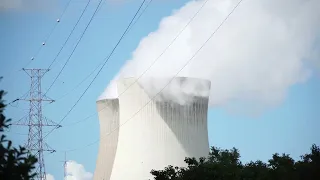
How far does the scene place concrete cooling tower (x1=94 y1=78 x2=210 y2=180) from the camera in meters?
33.1

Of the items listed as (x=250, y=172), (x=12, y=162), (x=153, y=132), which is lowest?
(x=12, y=162)

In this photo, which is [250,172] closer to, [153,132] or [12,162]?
[153,132]

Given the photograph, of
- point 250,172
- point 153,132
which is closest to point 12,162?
point 250,172

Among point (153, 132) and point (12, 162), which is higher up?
point (153, 132)

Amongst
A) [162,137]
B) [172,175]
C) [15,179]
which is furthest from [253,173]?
[15,179]

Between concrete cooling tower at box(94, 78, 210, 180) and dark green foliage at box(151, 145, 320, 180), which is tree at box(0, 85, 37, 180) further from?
concrete cooling tower at box(94, 78, 210, 180)

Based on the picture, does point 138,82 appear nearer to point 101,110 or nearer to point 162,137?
point 162,137

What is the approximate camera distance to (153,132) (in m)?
33.1

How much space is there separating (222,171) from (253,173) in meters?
1.33

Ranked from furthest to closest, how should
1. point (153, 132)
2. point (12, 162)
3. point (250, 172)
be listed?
point (153, 132) < point (250, 172) < point (12, 162)

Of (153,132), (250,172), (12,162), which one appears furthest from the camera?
(153,132)

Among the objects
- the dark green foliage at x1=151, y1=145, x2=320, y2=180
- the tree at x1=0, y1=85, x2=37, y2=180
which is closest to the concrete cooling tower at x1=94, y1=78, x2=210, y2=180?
the dark green foliage at x1=151, y1=145, x2=320, y2=180

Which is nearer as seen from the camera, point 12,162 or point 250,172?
point 12,162

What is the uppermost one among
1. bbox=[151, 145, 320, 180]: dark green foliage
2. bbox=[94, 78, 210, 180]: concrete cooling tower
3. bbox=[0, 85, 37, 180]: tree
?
bbox=[94, 78, 210, 180]: concrete cooling tower
